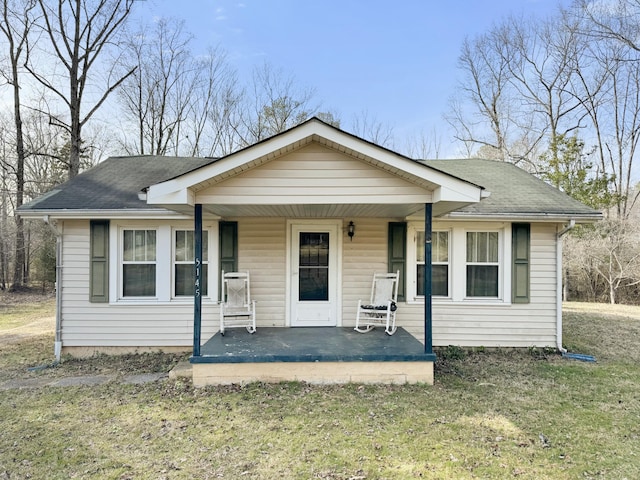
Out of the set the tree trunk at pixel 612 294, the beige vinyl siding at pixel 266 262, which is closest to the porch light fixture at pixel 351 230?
the beige vinyl siding at pixel 266 262

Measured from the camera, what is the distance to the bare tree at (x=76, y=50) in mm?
13344

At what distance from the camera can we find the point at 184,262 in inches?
240

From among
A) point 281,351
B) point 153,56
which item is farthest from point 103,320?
point 153,56

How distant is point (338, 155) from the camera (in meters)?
4.32

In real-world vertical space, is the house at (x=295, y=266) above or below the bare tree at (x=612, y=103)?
below

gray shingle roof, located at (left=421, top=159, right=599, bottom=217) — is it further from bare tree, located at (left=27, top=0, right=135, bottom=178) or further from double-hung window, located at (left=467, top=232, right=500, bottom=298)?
bare tree, located at (left=27, top=0, right=135, bottom=178)

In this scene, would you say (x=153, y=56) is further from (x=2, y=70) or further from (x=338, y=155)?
(x=338, y=155)

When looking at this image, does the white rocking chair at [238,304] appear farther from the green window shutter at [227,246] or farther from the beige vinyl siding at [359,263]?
the beige vinyl siding at [359,263]

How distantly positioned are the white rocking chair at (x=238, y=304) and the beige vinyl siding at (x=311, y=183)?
6.19ft

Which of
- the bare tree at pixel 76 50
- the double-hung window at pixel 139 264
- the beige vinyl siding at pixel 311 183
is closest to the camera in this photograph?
the beige vinyl siding at pixel 311 183

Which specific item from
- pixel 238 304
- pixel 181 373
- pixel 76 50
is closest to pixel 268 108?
pixel 76 50

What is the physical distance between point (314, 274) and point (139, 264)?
283 centimetres

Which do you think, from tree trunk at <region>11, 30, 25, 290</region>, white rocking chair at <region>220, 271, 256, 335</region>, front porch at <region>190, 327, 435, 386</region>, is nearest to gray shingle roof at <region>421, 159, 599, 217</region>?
front porch at <region>190, 327, 435, 386</region>

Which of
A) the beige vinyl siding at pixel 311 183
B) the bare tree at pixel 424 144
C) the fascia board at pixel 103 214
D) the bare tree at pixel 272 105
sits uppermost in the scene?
the bare tree at pixel 272 105
